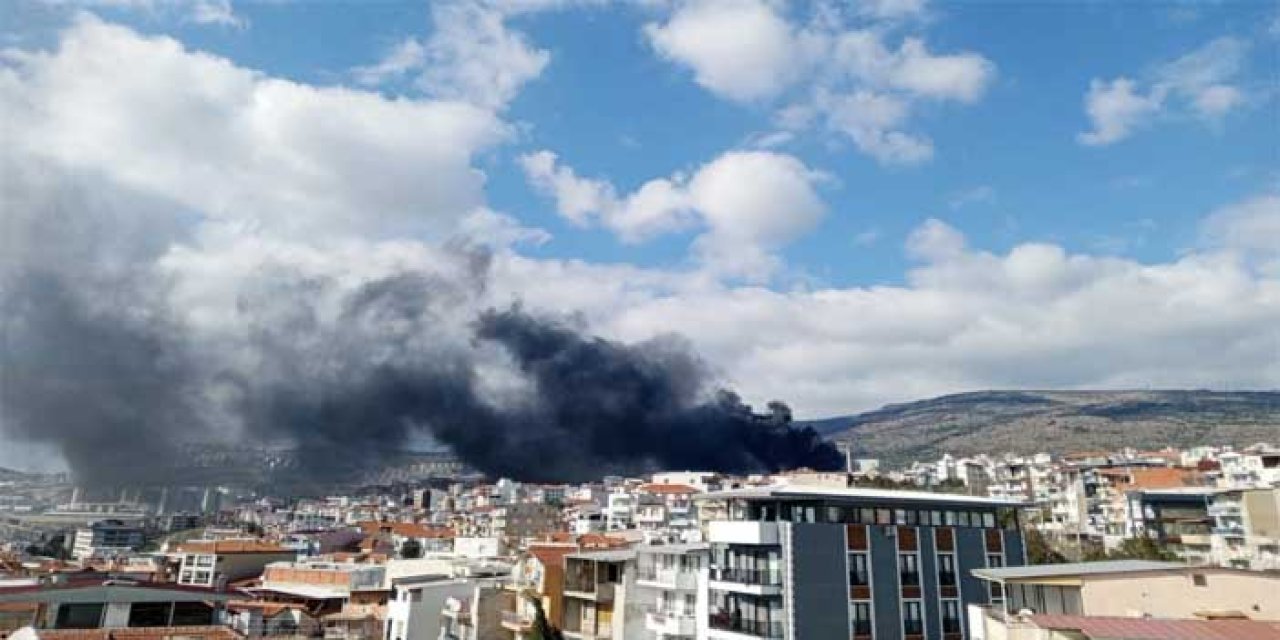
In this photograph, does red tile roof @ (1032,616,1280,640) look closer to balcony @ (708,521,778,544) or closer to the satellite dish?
balcony @ (708,521,778,544)

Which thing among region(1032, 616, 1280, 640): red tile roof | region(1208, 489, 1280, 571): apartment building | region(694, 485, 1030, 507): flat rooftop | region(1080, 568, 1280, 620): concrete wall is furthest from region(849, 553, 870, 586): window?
region(1208, 489, 1280, 571): apartment building

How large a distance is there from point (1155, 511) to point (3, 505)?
208 m

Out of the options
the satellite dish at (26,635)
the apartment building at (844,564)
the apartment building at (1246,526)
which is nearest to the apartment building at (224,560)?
the satellite dish at (26,635)

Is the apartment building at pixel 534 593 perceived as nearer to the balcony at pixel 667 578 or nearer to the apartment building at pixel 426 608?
the apartment building at pixel 426 608

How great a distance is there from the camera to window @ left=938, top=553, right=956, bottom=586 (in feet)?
126

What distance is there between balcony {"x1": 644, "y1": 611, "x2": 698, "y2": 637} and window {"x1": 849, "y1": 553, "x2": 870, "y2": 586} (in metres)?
8.36

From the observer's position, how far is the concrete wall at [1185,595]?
22156 mm

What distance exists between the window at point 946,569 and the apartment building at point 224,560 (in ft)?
195

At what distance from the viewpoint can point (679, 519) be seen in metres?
90.8

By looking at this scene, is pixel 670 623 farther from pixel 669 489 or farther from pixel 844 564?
pixel 669 489

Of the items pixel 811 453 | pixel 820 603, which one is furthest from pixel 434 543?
pixel 811 453

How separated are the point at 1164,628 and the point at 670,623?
2683 centimetres

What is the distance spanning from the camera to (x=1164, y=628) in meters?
17.9

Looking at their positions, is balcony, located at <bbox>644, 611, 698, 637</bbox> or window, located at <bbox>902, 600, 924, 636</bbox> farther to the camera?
balcony, located at <bbox>644, 611, 698, 637</bbox>
